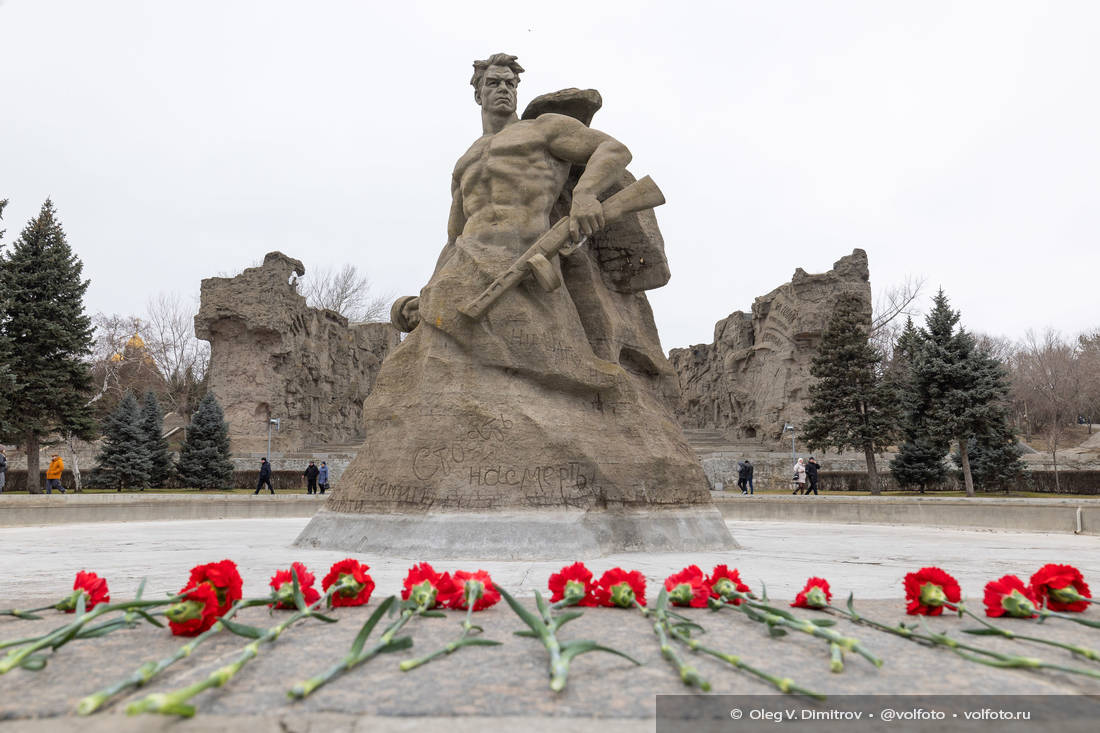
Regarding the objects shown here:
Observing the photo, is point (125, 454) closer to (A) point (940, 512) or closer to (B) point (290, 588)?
(A) point (940, 512)

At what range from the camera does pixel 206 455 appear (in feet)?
85.6

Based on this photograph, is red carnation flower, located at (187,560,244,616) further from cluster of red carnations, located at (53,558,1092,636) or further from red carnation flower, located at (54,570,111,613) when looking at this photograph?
red carnation flower, located at (54,570,111,613)

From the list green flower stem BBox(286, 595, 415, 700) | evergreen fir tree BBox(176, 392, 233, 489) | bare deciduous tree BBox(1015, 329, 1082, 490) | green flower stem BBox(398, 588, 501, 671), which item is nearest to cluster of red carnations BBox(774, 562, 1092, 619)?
green flower stem BBox(398, 588, 501, 671)

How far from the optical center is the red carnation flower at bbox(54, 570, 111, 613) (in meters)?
2.20

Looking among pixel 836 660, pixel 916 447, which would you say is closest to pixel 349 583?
pixel 836 660

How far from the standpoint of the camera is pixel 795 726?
4.24ft

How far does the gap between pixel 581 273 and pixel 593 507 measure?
2169 mm

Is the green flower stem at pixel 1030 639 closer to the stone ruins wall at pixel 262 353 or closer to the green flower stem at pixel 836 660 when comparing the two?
the green flower stem at pixel 836 660

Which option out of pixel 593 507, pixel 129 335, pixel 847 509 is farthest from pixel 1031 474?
pixel 129 335

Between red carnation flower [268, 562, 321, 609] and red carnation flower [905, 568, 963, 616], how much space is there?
1.88 m

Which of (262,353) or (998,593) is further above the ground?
(262,353)

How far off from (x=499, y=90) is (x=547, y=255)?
5.86 ft

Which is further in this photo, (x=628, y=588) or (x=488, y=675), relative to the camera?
(x=628, y=588)

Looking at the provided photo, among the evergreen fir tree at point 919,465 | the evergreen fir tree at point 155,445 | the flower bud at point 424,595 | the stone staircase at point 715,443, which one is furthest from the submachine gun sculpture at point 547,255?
the stone staircase at point 715,443
